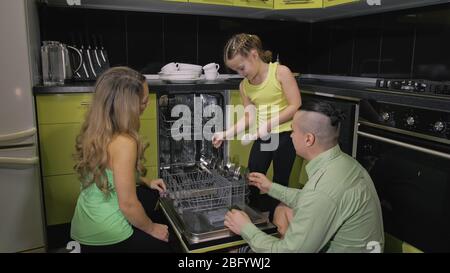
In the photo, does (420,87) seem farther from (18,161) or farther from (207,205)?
(18,161)

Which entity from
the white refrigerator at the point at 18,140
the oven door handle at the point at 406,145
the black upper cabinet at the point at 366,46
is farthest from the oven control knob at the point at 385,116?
the white refrigerator at the point at 18,140

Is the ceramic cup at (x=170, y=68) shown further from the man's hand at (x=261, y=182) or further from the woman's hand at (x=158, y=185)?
the man's hand at (x=261, y=182)

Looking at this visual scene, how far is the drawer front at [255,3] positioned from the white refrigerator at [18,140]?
4.75 feet

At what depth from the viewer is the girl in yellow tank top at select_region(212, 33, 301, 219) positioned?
2.00m

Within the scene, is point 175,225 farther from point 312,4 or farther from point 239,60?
point 312,4

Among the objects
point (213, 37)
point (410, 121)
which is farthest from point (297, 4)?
point (410, 121)

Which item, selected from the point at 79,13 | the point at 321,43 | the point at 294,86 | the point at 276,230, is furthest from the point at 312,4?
the point at 276,230

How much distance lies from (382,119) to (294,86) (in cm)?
53

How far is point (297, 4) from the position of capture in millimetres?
2895

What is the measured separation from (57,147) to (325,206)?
175 cm

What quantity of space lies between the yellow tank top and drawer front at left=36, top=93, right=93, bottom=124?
0.97 meters

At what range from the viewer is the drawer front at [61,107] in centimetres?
217

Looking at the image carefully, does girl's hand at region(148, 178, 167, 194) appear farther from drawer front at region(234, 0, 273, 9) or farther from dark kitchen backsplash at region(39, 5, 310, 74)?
drawer front at region(234, 0, 273, 9)

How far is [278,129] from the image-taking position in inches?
83.9
